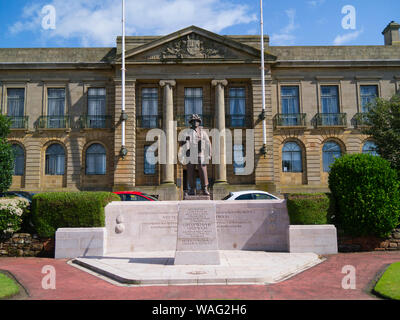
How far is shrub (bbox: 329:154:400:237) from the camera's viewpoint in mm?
12062

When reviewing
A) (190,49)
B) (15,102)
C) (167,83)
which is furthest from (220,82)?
(15,102)

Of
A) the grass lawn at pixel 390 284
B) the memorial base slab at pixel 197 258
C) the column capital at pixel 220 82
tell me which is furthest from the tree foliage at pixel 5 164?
the grass lawn at pixel 390 284

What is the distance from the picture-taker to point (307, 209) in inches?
472

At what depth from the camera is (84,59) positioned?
99.8 ft

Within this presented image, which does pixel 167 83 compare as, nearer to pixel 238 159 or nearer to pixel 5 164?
pixel 238 159

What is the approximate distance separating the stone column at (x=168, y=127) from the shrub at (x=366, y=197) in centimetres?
1721

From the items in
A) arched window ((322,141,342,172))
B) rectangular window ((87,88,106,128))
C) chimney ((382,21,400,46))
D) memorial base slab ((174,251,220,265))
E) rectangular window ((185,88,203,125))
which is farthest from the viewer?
chimney ((382,21,400,46))

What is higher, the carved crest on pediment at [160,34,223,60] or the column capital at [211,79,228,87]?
the carved crest on pediment at [160,34,223,60]

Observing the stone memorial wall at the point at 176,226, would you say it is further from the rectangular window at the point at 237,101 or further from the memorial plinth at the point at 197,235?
the rectangular window at the point at 237,101

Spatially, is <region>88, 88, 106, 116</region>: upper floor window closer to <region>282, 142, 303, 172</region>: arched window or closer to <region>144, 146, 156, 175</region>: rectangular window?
<region>144, 146, 156, 175</region>: rectangular window

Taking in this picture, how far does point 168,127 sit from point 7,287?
72.6ft

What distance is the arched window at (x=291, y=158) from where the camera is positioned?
30125 millimetres

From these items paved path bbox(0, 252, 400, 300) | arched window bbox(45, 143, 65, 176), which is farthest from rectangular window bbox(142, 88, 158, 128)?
paved path bbox(0, 252, 400, 300)

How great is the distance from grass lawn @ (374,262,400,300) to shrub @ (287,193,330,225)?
127 inches
